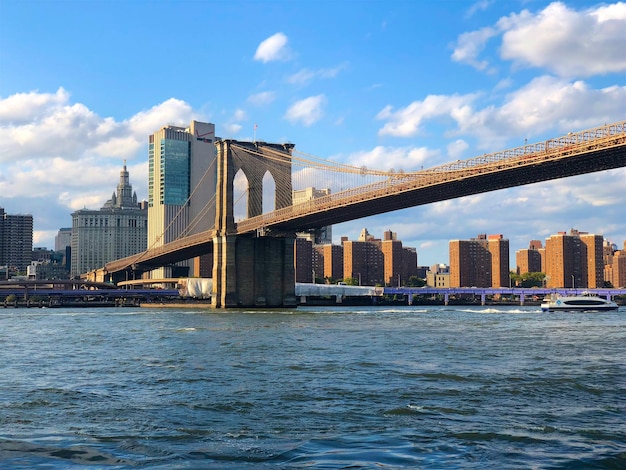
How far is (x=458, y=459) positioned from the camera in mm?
11789

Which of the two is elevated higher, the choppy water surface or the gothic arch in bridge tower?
the gothic arch in bridge tower

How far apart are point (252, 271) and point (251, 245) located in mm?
2883

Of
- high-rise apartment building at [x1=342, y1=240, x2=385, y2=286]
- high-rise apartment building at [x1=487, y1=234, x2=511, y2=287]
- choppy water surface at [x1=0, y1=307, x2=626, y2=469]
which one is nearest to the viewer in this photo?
choppy water surface at [x1=0, y1=307, x2=626, y2=469]

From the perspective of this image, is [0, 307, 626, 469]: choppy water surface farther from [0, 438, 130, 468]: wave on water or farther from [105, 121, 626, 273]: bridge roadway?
[105, 121, 626, 273]: bridge roadway

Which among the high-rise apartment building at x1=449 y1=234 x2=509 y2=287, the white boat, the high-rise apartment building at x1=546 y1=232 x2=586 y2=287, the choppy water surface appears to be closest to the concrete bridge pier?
the white boat

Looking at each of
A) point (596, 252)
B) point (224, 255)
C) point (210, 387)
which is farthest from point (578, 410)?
point (596, 252)

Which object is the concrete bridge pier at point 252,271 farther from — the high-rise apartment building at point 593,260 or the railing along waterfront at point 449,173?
the high-rise apartment building at point 593,260

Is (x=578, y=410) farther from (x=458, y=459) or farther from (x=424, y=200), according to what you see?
(x=424, y=200)

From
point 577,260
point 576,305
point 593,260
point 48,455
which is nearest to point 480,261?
point 577,260

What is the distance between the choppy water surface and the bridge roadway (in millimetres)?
19644

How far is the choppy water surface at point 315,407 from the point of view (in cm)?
1211

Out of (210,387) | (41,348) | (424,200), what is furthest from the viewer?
(424,200)

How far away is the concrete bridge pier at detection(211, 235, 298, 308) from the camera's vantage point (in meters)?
81.7

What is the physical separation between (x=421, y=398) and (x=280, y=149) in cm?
7494
